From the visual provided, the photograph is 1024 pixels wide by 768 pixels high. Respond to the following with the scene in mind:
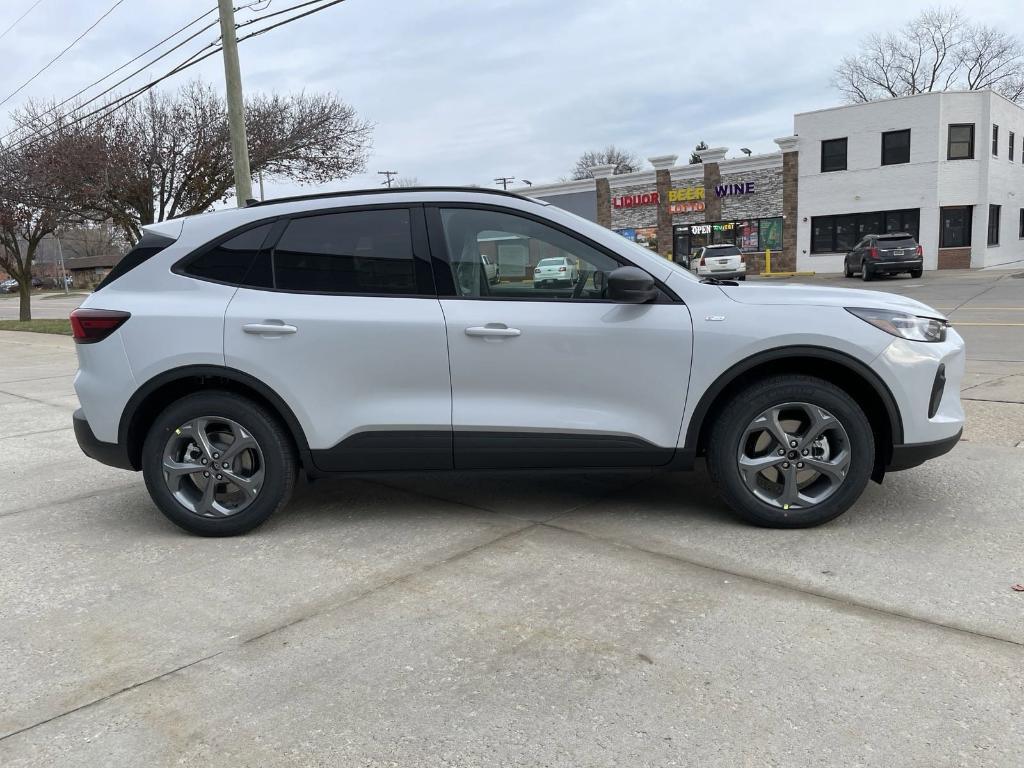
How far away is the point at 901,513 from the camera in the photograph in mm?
4332

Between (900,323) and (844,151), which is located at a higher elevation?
(844,151)

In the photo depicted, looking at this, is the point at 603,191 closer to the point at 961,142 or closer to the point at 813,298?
the point at 961,142

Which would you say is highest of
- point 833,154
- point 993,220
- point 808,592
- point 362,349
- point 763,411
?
point 833,154

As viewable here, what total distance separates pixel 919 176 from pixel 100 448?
3441 centimetres

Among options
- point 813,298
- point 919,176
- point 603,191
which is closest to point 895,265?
point 919,176

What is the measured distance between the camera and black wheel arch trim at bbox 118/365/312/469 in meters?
4.15

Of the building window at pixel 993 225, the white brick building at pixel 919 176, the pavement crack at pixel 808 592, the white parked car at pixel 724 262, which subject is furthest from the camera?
the building window at pixel 993 225

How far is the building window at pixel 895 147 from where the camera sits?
107 ft

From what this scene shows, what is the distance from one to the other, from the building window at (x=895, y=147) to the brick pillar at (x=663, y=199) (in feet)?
29.9

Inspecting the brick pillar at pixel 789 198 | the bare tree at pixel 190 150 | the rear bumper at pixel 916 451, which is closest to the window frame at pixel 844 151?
the brick pillar at pixel 789 198

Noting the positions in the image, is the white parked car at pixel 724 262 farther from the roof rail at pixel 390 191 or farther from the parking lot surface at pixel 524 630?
the roof rail at pixel 390 191

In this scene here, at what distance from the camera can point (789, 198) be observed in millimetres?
35438

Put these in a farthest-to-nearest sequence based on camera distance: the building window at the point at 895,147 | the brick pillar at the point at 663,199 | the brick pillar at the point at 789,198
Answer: the brick pillar at the point at 663,199 < the brick pillar at the point at 789,198 < the building window at the point at 895,147

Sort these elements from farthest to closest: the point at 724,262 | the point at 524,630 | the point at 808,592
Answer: the point at 724,262, the point at 808,592, the point at 524,630
